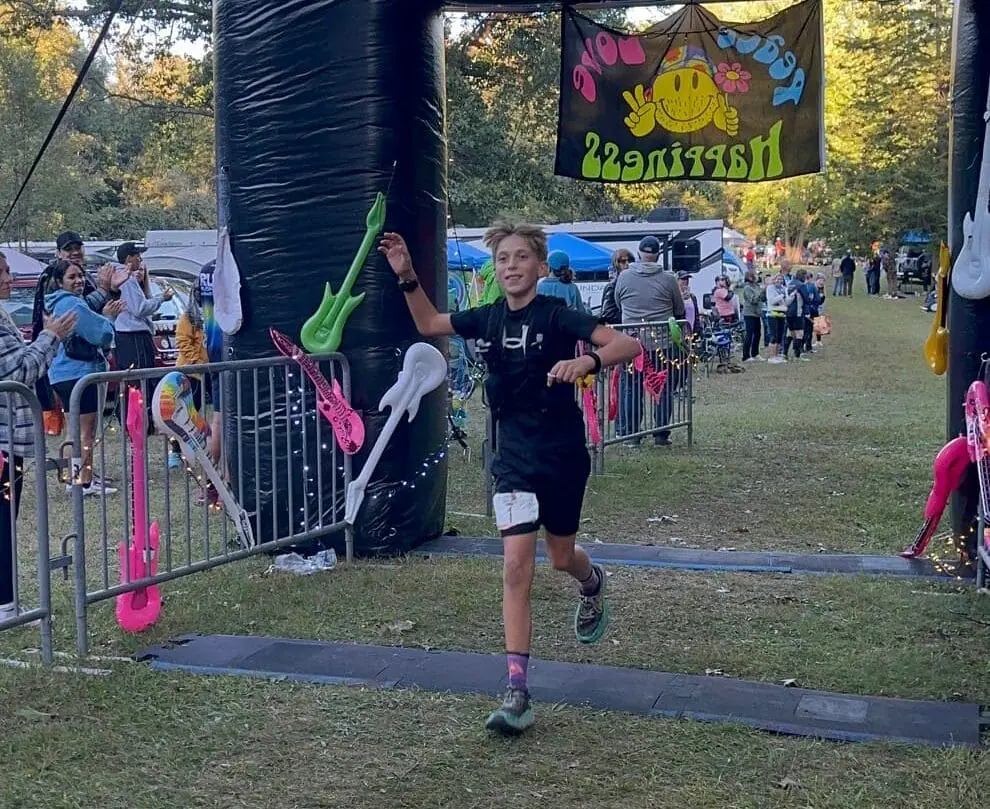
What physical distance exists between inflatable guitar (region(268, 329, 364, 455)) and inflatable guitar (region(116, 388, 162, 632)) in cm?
130

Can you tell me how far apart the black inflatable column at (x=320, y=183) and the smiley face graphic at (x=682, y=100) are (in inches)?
87.3

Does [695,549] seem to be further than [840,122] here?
No

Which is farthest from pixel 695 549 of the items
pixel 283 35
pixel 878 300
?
pixel 878 300

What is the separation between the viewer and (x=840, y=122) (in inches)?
1877

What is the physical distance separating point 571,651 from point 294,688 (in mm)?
1301

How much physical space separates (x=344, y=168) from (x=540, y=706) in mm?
3653

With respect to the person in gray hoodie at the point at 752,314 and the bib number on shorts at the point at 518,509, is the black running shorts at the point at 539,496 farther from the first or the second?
the person in gray hoodie at the point at 752,314

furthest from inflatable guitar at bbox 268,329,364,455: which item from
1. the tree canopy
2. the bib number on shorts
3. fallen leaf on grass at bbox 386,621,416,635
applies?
the tree canopy

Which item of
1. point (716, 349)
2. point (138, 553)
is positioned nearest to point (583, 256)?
point (716, 349)

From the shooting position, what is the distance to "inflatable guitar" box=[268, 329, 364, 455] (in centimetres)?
674

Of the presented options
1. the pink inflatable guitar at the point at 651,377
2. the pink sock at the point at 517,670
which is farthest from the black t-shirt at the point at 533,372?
the pink inflatable guitar at the point at 651,377

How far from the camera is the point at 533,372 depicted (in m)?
4.43

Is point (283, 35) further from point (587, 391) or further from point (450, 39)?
point (450, 39)

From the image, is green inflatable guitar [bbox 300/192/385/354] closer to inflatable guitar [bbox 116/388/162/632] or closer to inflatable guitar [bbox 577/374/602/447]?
inflatable guitar [bbox 116/388/162/632]
